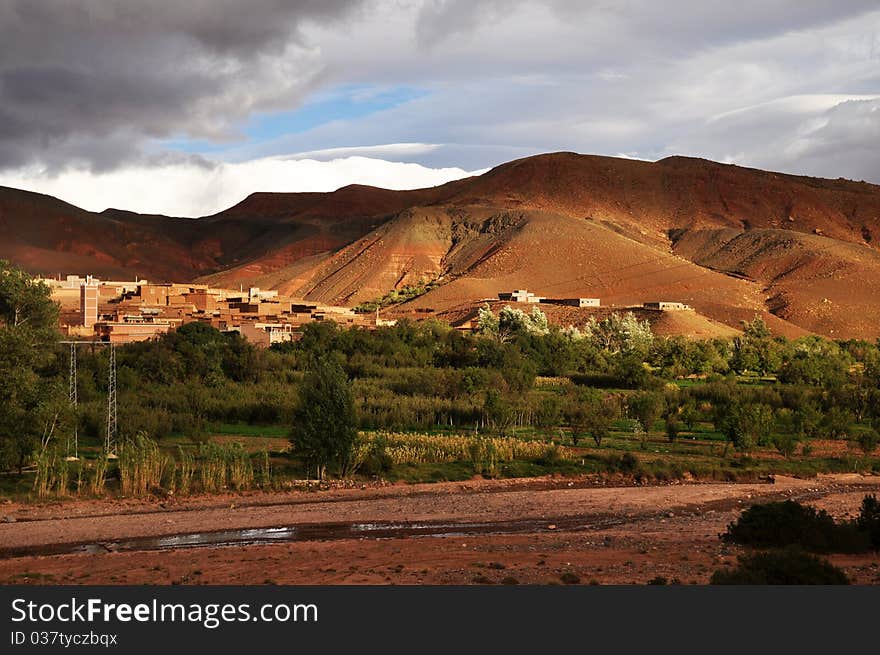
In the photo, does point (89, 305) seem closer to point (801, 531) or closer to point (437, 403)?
point (437, 403)

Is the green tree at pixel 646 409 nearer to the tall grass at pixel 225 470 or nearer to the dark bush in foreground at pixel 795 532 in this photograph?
the tall grass at pixel 225 470

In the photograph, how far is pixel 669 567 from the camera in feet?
51.7

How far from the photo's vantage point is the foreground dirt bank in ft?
51.0

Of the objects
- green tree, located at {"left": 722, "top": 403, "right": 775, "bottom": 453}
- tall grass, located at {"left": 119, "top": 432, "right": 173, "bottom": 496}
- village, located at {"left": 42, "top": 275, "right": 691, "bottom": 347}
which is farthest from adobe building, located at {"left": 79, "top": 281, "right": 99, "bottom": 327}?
green tree, located at {"left": 722, "top": 403, "right": 775, "bottom": 453}

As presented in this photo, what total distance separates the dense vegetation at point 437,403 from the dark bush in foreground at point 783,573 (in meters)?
15.0

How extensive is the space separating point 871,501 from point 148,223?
159 metres

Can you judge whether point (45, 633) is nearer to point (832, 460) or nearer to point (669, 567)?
point (669, 567)

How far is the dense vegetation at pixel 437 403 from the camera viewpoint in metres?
28.1

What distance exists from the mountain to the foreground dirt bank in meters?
64.3

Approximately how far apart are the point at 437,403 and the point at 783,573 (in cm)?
2779

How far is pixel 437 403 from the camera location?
40.7 m

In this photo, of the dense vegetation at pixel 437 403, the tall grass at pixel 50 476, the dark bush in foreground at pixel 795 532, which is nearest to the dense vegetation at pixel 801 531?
the dark bush in foreground at pixel 795 532

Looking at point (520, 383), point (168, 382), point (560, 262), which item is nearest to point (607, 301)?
point (560, 262)

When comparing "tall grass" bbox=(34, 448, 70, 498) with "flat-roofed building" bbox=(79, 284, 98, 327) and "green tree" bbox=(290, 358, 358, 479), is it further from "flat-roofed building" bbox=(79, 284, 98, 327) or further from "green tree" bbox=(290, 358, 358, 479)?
"flat-roofed building" bbox=(79, 284, 98, 327)
